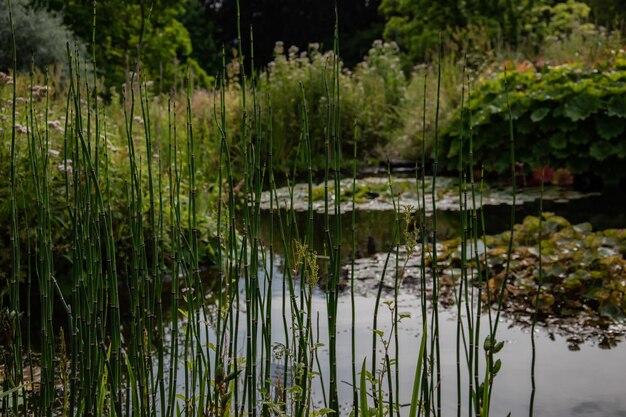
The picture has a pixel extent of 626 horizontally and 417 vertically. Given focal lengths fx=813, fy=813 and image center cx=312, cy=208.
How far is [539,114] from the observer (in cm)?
689

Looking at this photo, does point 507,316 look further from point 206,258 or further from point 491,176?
point 491,176

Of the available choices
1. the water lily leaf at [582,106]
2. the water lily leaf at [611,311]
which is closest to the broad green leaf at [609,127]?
the water lily leaf at [582,106]

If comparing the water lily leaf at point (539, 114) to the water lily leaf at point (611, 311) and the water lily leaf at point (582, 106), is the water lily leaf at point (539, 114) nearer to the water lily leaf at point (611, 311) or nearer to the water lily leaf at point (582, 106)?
the water lily leaf at point (582, 106)

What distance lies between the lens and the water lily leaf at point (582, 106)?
6684mm

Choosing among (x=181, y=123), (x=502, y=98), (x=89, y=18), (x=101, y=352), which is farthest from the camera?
(x=89, y=18)

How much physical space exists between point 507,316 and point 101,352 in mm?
2080

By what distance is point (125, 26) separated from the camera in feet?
44.2

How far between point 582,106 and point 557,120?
0.27 m

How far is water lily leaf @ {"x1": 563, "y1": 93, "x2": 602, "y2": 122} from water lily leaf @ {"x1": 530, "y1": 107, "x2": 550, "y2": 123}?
5.9 inches

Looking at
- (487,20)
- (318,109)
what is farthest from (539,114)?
(487,20)

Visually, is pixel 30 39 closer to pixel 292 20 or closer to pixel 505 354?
pixel 505 354

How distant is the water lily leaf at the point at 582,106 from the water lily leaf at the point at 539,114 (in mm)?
150

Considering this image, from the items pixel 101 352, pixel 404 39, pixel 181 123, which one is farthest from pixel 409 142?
pixel 404 39

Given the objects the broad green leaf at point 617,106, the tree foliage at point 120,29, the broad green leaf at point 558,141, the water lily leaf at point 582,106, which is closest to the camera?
the broad green leaf at point 617,106
